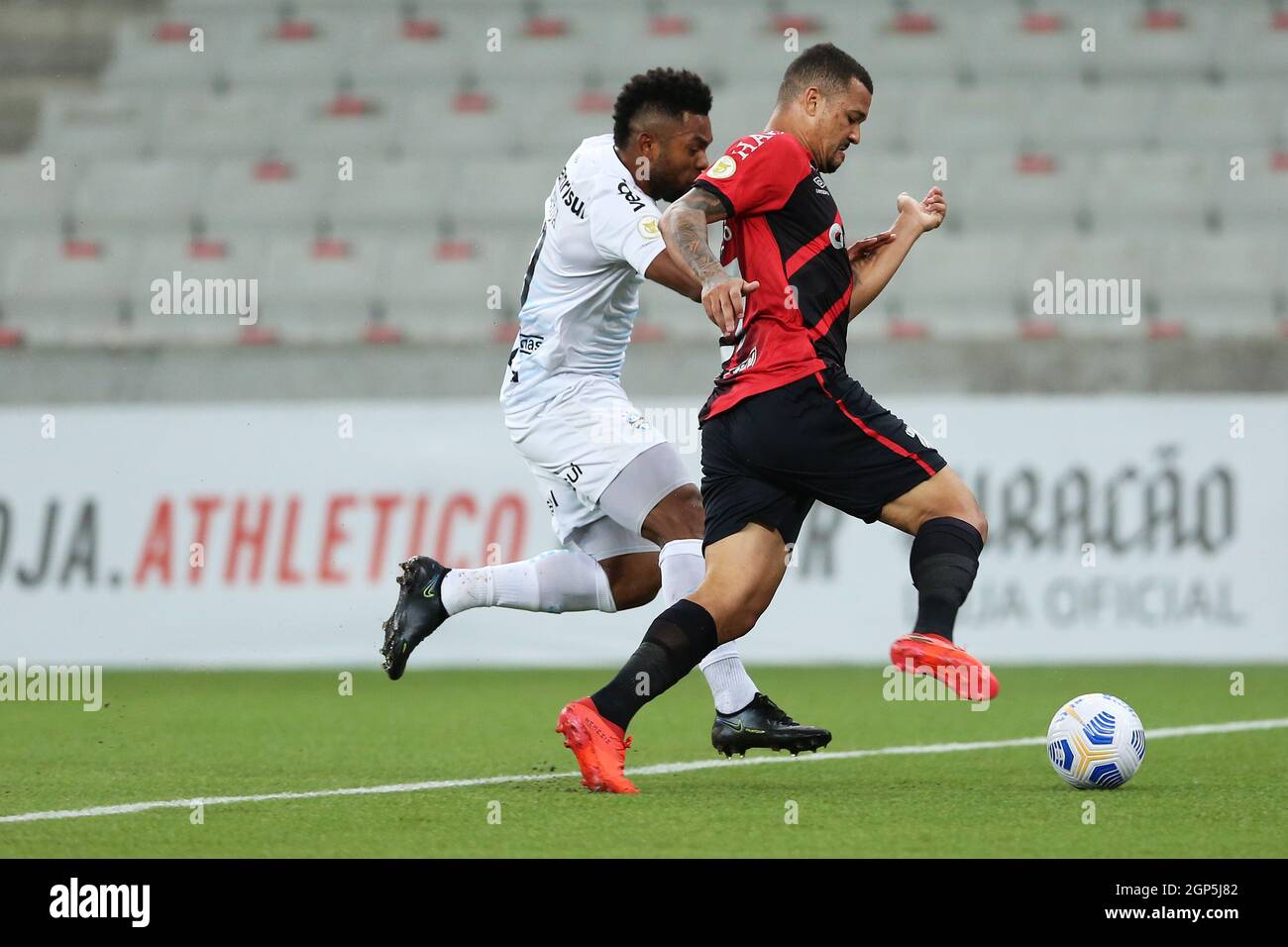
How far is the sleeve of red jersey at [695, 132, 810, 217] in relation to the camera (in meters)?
5.34

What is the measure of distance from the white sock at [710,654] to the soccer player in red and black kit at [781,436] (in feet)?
1.44

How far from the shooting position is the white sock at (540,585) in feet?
21.4

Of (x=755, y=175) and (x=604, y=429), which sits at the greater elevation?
(x=755, y=175)

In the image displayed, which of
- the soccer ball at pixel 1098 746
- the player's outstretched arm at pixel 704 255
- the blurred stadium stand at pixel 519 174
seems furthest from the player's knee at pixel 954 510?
the blurred stadium stand at pixel 519 174

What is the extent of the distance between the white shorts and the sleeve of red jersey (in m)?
1.02

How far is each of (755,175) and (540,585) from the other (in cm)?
181

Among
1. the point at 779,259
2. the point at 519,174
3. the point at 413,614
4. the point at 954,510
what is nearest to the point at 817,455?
the point at 954,510

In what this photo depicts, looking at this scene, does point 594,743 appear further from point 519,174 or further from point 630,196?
point 519,174

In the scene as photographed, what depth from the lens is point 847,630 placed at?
35.2 ft

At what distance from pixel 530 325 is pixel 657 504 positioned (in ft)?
2.64

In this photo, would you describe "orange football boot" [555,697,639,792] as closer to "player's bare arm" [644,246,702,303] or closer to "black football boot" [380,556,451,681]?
"player's bare arm" [644,246,702,303]

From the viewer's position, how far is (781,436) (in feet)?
17.5

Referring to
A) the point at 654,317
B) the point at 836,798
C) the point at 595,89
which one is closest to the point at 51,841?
the point at 836,798
